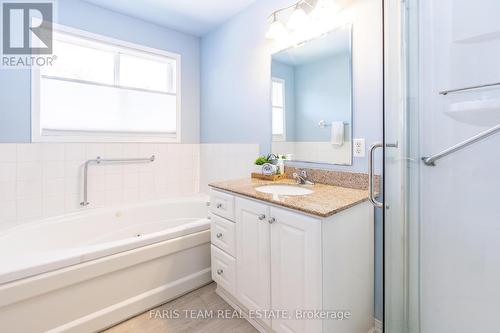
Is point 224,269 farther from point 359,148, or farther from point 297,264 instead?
point 359,148

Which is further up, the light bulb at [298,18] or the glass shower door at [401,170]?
the light bulb at [298,18]

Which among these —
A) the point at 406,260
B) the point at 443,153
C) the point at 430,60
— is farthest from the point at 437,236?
the point at 430,60

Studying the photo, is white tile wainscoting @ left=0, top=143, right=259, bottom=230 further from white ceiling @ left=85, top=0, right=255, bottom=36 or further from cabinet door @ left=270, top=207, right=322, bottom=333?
white ceiling @ left=85, top=0, right=255, bottom=36

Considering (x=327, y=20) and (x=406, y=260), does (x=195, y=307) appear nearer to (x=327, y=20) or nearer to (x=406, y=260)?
(x=406, y=260)

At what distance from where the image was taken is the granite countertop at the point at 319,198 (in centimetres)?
113

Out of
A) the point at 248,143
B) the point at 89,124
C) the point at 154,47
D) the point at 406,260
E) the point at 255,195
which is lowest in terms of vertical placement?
the point at 406,260

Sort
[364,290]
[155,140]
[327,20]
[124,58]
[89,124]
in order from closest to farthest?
[364,290] < [327,20] < [89,124] < [124,58] < [155,140]

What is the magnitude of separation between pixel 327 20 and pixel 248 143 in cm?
118

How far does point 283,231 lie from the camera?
126cm

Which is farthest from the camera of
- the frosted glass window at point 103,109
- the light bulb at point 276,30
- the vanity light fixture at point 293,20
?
the frosted glass window at point 103,109

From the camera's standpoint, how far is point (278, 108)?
2086 millimetres

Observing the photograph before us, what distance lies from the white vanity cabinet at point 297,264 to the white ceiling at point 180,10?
A: 6.03 ft

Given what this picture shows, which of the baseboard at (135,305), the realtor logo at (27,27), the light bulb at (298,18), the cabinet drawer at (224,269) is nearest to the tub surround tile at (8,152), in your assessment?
the realtor logo at (27,27)

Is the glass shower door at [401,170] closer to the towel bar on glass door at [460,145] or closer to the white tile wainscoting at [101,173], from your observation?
the towel bar on glass door at [460,145]
